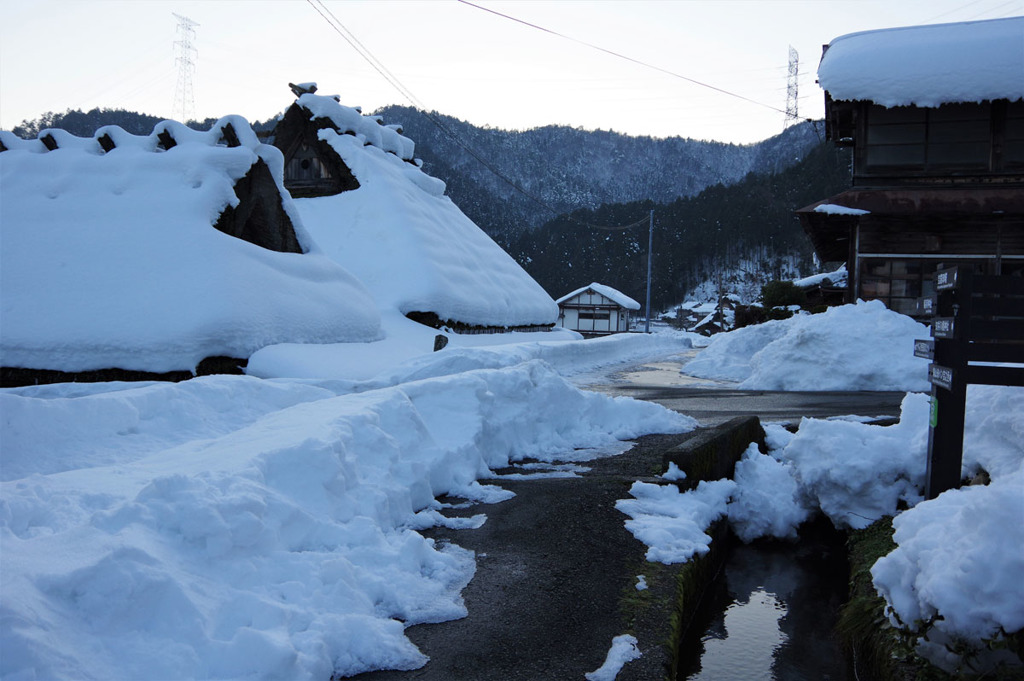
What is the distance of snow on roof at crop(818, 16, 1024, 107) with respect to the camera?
16297 millimetres

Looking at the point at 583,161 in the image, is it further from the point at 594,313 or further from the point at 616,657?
the point at 616,657

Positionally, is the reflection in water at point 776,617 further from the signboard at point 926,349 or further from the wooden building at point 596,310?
the wooden building at point 596,310

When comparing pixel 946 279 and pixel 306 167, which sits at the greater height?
pixel 306 167

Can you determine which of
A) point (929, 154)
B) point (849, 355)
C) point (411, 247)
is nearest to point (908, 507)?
point (849, 355)

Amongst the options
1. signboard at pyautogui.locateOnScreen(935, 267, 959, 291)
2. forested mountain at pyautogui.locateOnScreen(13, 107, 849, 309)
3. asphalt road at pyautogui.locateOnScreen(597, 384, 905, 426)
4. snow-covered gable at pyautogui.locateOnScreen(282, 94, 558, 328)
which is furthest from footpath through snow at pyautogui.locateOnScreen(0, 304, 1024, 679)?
forested mountain at pyautogui.locateOnScreen(13, 107, 849, 309)

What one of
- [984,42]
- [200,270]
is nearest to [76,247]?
[200,270]

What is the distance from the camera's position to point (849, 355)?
14.1m

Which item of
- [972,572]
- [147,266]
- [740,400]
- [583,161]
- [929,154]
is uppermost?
[583,161]

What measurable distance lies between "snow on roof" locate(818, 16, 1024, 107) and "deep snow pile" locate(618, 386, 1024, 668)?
13.1 meters

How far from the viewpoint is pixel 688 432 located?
803cm

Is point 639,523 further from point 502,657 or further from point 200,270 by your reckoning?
point 200,270

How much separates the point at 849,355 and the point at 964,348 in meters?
10.6

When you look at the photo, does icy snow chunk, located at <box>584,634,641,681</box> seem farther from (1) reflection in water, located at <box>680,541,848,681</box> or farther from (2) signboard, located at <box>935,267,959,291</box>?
Answer: (2) signboard, located at <box>935,267,959,291</box>

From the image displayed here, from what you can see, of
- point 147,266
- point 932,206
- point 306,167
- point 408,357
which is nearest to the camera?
point 147,266
